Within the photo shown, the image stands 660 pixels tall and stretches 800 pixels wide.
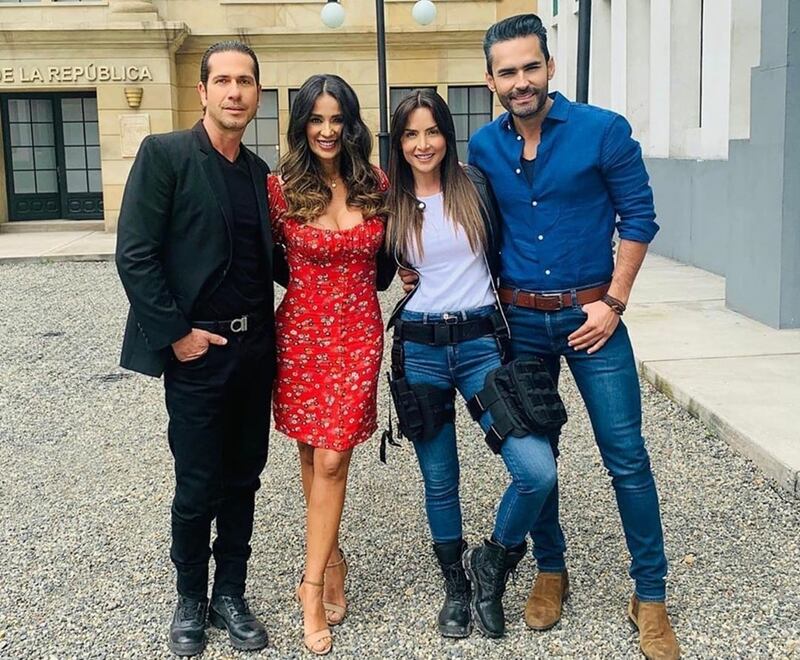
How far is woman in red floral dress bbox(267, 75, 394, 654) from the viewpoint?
3.32 meters

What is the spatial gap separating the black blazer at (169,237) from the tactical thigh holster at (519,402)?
3.17ft

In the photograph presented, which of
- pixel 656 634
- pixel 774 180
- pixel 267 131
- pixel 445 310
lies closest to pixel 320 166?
pixel 445 310

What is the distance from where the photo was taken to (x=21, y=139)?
2136cm

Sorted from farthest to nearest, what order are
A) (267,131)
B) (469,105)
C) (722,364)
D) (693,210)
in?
(469,105) < (267,131) < (693,210) < (722,364)

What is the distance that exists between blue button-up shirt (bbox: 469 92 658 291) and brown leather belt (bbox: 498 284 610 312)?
25 mm

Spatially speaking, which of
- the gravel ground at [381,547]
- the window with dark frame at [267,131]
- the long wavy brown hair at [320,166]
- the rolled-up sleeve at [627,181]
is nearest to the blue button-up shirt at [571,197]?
the rolled-up sleeve at [627,181]

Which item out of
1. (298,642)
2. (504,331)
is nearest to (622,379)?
(504,331)

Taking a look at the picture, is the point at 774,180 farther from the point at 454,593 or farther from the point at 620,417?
the point at 454,593

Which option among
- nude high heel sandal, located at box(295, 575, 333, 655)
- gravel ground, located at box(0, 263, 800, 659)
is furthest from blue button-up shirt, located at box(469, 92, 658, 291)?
nude high heel sandal, located at box(295, 575, 333, 655)

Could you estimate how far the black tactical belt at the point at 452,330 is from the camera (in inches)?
130

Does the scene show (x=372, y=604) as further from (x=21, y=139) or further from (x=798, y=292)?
(x=21, y=139)

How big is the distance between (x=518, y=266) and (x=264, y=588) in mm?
1653

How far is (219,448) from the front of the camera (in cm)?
335

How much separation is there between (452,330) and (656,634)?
1.22 m
